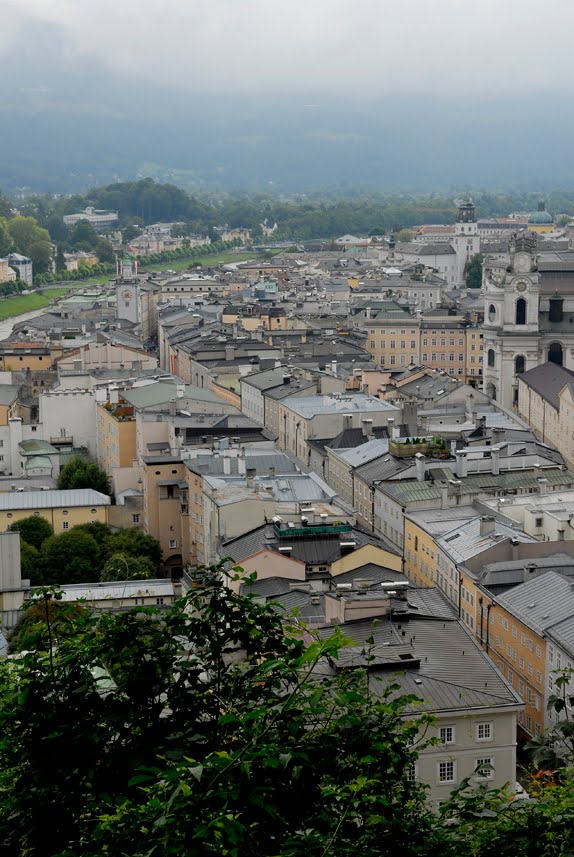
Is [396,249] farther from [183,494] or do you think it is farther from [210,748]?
[210,748]

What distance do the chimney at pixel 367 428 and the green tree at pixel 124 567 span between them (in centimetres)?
1101

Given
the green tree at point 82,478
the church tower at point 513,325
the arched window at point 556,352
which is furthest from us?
the arched window at point 556,352

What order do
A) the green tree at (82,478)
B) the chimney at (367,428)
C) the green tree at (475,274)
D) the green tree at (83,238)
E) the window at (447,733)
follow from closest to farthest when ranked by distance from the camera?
the window at (447,733) < the green tree at (82,478) < the chimney at (367,428) < the green tree at (475,274) < the green tree at (83,238)

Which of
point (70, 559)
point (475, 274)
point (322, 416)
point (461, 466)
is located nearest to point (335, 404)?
point (322, 416)

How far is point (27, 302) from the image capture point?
12000 centimetres

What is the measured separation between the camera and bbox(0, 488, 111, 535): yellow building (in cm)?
3997

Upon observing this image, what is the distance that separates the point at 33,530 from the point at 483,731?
19.8 meters

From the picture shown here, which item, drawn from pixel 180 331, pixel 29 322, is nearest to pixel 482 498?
pixel 180 331

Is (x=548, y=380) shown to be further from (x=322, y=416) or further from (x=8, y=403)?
(x=8, y=403)

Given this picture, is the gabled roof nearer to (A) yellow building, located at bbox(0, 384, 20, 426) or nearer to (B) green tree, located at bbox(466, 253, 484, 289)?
(A) yellow building, located at bbox(0, 384, 20, 426)

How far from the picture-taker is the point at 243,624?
1282 centimetres

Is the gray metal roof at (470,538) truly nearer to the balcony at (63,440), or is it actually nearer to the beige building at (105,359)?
the balcony at (63,440)

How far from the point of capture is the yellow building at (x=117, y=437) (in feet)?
153

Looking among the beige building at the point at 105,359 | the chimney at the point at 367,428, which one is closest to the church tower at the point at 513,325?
the beige building at the point at 105,359
